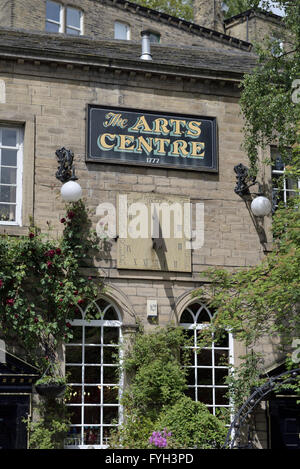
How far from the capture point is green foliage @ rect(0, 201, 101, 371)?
15531mm

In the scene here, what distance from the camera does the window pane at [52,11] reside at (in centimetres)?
3541

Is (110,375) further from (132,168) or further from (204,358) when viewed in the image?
(132,168)

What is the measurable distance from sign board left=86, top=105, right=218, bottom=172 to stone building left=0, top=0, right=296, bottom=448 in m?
0.02

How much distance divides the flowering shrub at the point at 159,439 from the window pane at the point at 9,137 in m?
6.06

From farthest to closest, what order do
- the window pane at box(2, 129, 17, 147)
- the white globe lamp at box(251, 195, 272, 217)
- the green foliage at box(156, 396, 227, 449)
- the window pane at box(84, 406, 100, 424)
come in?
1. the white globe lamp at box(251, 195, 272, 217)
2. the window pane at box(2, 129, 17, 147)
3. the window pane at box(84, 406, 100, 424)
4. the green foliage at box(156, 396, 227, 449)

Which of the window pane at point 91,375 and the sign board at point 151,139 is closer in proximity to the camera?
the window pane at point 91,375

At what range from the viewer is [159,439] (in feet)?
45.1

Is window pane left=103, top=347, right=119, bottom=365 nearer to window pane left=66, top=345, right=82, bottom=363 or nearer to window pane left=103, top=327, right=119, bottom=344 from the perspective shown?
window pane left=103, top=327, right=119, bottom=344

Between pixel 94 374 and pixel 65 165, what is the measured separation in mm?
3786

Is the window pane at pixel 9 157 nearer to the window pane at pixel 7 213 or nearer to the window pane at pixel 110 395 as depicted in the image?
the window pane at pixel 7 213

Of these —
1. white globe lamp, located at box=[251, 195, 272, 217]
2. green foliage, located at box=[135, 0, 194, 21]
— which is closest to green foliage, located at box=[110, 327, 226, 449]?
white globe lamp, located at box=[251, 195, 272, 217]

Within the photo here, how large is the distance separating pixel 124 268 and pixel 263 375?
3.15 meters

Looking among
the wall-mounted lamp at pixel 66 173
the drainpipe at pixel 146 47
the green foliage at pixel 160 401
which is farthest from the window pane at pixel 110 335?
the drainpipe at pixel 146 47
